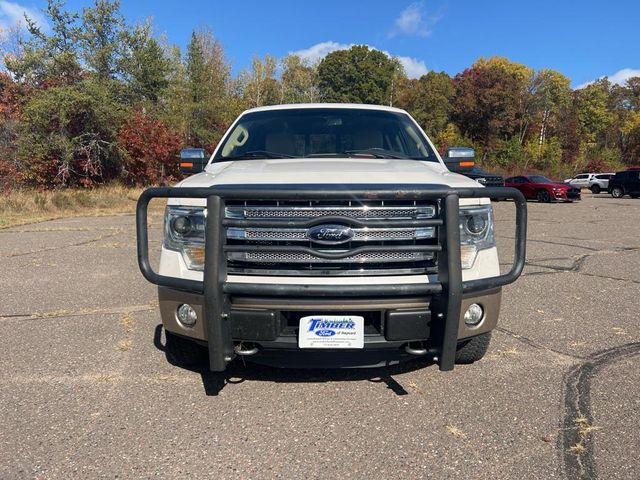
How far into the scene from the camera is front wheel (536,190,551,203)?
2448 cm

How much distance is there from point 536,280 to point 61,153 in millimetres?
22719

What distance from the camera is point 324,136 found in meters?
4.26

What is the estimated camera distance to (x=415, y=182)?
2.79 metres

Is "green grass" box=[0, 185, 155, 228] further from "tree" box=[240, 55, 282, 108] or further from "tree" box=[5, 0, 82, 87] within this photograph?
"tree" box=[240, 55, 282, 108]

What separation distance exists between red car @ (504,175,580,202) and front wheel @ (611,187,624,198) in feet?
22.5

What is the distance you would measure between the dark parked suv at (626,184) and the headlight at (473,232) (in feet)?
101

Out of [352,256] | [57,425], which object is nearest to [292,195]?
[352,256]

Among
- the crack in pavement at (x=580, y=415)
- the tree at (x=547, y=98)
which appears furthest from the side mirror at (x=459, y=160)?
the tree at (x=547, y=98)

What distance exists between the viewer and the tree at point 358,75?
62.1 m

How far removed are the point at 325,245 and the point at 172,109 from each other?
29.1m

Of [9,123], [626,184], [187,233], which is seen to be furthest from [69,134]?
[626,184]

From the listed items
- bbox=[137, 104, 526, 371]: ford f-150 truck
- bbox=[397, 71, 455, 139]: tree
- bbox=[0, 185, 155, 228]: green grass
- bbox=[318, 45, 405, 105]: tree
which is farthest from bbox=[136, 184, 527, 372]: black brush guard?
bbox=[318, 45, 405, 105]: tree

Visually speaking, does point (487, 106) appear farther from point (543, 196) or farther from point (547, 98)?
point (543, 196)

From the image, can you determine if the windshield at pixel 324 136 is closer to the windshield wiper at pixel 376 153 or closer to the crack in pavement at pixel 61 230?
the windshield wiper at pixel 376 153
